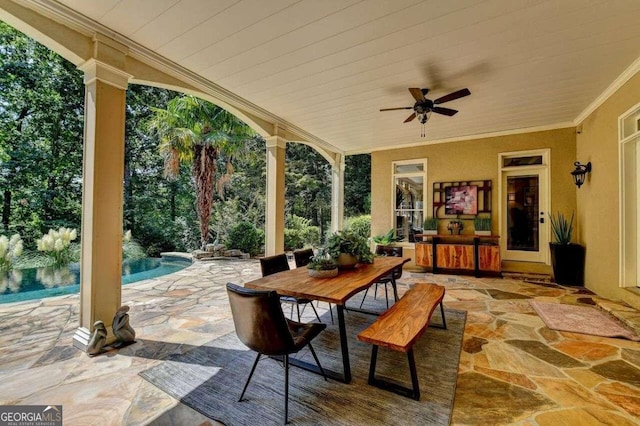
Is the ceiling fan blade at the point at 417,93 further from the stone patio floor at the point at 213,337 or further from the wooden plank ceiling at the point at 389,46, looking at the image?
the stone patio floor at the point at 213,337

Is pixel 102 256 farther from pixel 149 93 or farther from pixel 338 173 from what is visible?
pixel 149 93

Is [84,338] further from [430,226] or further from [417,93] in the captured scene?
[430,226]

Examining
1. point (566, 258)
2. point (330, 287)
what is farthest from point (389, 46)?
point (566, 258)

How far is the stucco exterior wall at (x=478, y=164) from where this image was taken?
17.3 ft

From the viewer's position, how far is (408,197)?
6.89 meters

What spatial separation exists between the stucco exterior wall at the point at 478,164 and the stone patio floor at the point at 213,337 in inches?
89.1

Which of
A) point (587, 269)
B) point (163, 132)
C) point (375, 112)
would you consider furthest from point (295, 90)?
point (587, 269)

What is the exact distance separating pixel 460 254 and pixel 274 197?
12.8ft

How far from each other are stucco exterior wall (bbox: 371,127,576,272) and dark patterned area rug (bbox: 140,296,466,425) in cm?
423

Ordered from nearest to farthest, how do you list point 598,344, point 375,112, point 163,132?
point 598,344
point 375,112
point 163,132

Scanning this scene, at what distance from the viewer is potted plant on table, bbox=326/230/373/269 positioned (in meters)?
2.85

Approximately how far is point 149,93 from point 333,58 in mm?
9865

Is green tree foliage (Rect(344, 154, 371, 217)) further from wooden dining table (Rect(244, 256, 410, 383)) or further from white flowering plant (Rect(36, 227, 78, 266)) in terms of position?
wooden dining table (Rect(244, 256, 410, 383))

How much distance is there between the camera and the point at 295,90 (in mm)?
3787
